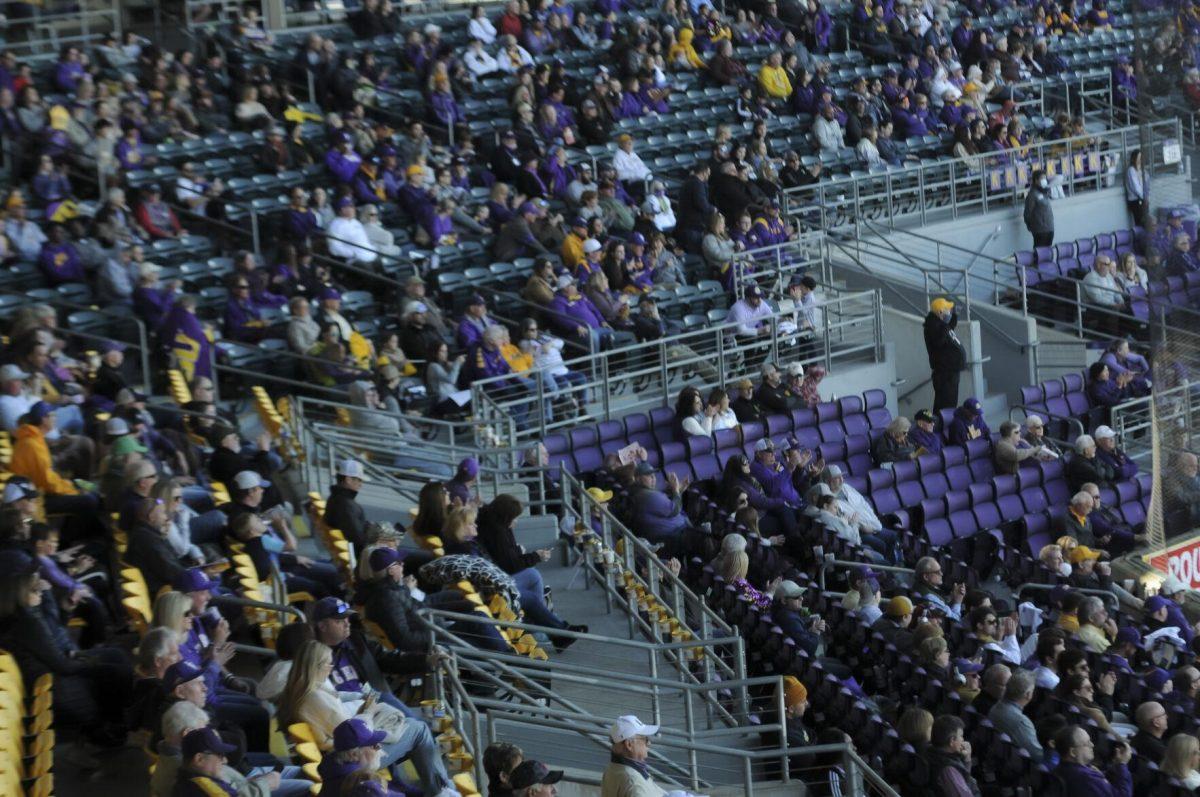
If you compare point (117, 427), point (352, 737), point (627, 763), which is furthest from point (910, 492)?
point (352, 737)

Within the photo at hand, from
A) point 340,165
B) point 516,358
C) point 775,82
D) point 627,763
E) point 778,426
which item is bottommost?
point 778,426

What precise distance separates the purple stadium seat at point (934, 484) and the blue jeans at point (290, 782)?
821cm

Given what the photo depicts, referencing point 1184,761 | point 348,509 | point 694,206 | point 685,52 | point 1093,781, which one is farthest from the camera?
point 685,52

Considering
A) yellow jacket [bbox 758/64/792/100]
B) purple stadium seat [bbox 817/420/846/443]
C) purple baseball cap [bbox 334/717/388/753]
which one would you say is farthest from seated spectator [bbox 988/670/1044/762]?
yellow jacket [bbox 758/64/792/100]

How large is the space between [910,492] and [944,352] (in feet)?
7.10

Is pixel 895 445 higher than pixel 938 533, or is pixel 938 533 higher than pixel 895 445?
pixel 895 445

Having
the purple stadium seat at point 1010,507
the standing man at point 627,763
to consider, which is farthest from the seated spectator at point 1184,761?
the purple stadium seat at point 1010,507

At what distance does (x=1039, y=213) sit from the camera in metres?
20.8

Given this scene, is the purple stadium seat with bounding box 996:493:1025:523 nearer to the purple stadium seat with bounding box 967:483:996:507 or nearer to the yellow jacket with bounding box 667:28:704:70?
the purple stadium seat with bounding box 967:483:996:507

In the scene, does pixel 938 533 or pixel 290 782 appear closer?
pixel 290 782

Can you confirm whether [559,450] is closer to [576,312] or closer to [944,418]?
[576,312]

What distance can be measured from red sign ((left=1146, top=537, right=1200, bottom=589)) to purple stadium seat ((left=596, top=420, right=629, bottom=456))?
411 centimetres

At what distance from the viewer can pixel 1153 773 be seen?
997 centimetres

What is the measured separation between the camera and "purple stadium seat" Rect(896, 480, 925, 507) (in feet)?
49.2
